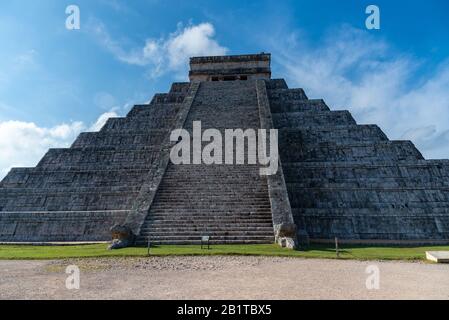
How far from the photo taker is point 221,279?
641cm

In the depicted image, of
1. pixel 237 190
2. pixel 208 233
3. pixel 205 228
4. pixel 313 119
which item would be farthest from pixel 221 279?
pixel 313 119

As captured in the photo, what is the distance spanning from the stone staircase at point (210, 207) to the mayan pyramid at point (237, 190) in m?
0.04

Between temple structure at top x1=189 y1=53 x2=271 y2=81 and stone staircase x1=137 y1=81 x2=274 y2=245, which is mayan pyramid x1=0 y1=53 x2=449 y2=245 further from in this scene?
temple structure at top x1=189 y1=53 x2=271 y2=81

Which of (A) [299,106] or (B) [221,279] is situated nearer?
(B) [221,279]

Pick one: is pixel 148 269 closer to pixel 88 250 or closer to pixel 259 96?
pixel 88 250

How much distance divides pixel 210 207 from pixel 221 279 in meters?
6.18

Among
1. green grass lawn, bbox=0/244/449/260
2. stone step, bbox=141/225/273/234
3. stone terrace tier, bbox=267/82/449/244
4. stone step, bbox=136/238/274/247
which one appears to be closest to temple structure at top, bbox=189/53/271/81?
stone terrace tier, bbox=267/82/449/244

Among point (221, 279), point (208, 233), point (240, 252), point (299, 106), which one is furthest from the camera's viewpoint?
point (299, 106)

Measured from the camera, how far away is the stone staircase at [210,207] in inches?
440

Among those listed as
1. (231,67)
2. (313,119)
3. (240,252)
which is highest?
(231,67)

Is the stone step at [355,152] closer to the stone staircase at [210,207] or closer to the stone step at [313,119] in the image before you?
the stone staircase at [210,207]

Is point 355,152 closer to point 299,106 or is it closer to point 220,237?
point 299,106
